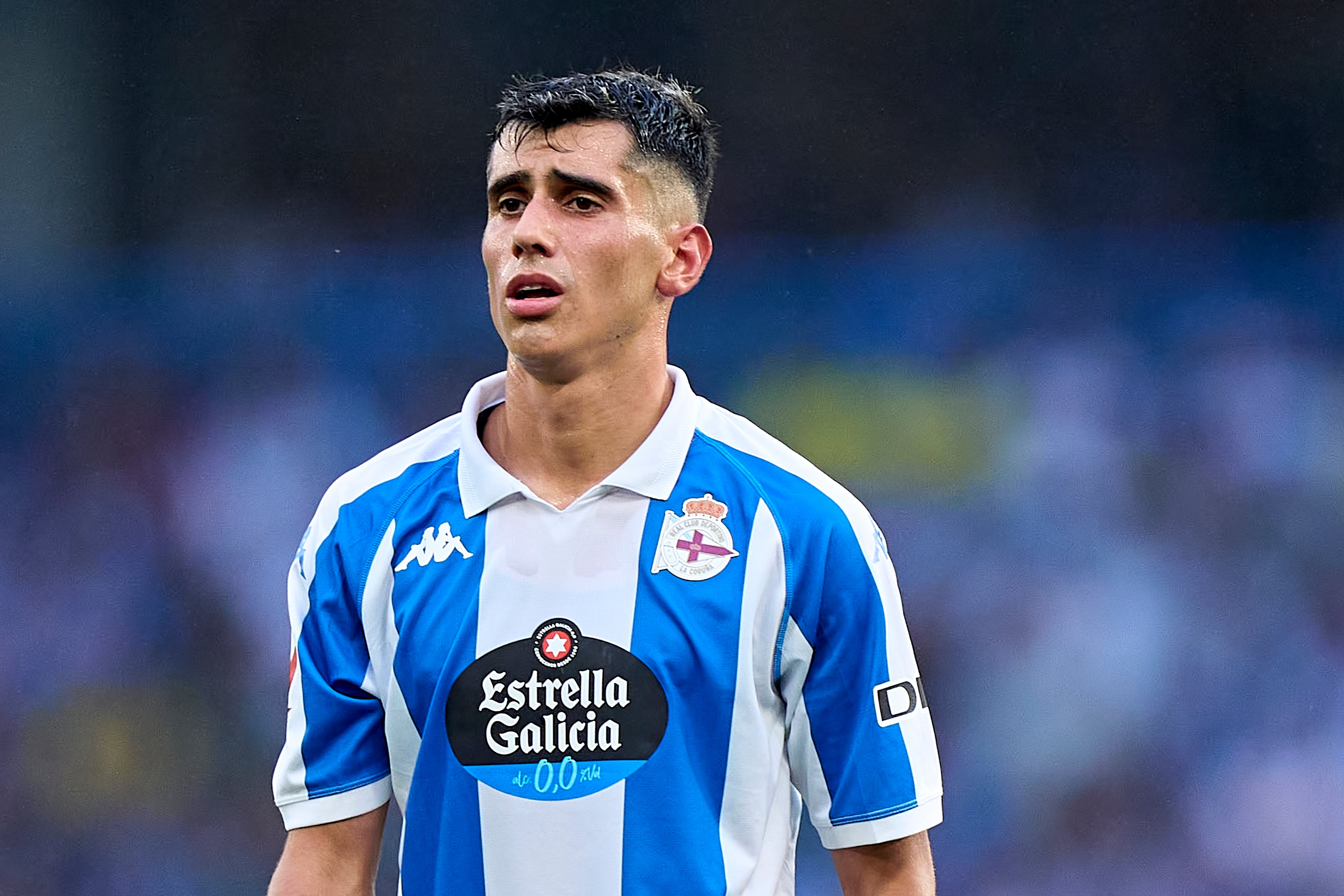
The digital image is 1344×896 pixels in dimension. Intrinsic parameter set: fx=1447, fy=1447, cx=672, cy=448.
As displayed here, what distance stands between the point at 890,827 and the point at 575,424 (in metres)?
0.58

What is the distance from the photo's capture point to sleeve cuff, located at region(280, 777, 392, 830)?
1677mm

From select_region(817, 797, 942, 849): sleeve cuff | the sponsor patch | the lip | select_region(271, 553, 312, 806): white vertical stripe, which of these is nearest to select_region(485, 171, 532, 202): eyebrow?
the lip

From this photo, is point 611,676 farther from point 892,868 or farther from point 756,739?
point 892,868

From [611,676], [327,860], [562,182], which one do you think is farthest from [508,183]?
[327,860]

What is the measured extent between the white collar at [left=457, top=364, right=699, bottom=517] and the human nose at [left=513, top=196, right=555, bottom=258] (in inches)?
8.5

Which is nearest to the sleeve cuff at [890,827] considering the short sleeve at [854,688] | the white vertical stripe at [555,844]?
the short sleeve at [854,688]

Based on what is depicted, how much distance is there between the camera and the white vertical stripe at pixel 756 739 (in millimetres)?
1595

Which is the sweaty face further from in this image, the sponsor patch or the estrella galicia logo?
the sponsor patch

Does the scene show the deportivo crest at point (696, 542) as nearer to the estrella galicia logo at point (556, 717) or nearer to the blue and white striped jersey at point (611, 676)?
the blue and white striped jersey at point (611, 676)

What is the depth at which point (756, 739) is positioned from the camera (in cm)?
160

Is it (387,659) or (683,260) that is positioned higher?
(683,260)

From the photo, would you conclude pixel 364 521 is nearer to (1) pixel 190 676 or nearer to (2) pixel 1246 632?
(1) pixel 190 676

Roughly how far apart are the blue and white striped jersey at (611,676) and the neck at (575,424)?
3 centimetres

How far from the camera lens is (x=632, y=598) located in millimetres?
1617
